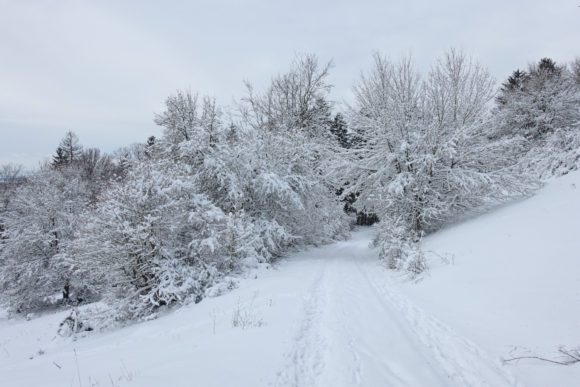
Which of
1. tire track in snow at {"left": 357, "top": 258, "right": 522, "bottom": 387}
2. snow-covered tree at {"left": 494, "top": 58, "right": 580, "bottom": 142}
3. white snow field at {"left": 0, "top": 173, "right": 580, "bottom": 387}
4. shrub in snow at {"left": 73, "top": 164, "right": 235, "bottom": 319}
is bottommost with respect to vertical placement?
tire track in snow at {"left": 357, "top": 258, "right": 522, "bottom": 387}

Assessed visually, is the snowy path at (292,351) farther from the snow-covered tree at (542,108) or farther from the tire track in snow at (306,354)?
the snow-covered tree at (542,108)

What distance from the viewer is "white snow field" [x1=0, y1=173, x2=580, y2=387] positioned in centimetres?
427

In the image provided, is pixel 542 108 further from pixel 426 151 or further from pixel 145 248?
pixel 145 248

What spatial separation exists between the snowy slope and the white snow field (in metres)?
0.02

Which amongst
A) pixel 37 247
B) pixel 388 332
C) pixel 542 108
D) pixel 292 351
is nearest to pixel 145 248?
pixel 292 351

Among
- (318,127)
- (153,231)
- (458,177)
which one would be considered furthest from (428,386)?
(318,127)

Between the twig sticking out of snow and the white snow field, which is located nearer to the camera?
the twig sticking out of snow

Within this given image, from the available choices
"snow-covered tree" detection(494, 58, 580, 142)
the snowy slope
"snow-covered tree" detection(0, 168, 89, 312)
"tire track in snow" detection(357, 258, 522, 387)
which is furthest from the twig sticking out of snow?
"snow-covered tree" detection(0, 168, 89, 312)

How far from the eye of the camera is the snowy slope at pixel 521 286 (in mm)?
4555

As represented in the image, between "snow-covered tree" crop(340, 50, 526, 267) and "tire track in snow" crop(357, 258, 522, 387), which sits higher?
"snow-covered tree" crop(340, 50, 526, 267)

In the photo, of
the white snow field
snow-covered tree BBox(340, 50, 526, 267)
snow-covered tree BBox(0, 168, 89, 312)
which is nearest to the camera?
the white snow field

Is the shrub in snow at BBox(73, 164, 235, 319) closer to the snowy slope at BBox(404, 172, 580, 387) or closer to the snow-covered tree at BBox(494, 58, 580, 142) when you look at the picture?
the snowy slope at BBox(404, 172, 580, 387)

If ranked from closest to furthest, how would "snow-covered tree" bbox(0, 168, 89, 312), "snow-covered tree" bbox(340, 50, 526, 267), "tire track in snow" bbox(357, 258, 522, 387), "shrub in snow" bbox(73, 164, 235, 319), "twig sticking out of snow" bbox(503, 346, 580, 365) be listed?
1. "twig sticking out of snow" bbox(503, 346, 580, 365)
2. "tire track in snow" bbox(357, 258, 522, 387)
3. "shrub in snow" bbox(73, 164, 235, 319)
4. "snow-covered tree" bbox(340, 50, 526, 267)
5. "snow-covered tree" bbox(0, 168, 89, 312)

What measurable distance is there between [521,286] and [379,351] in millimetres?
2987
